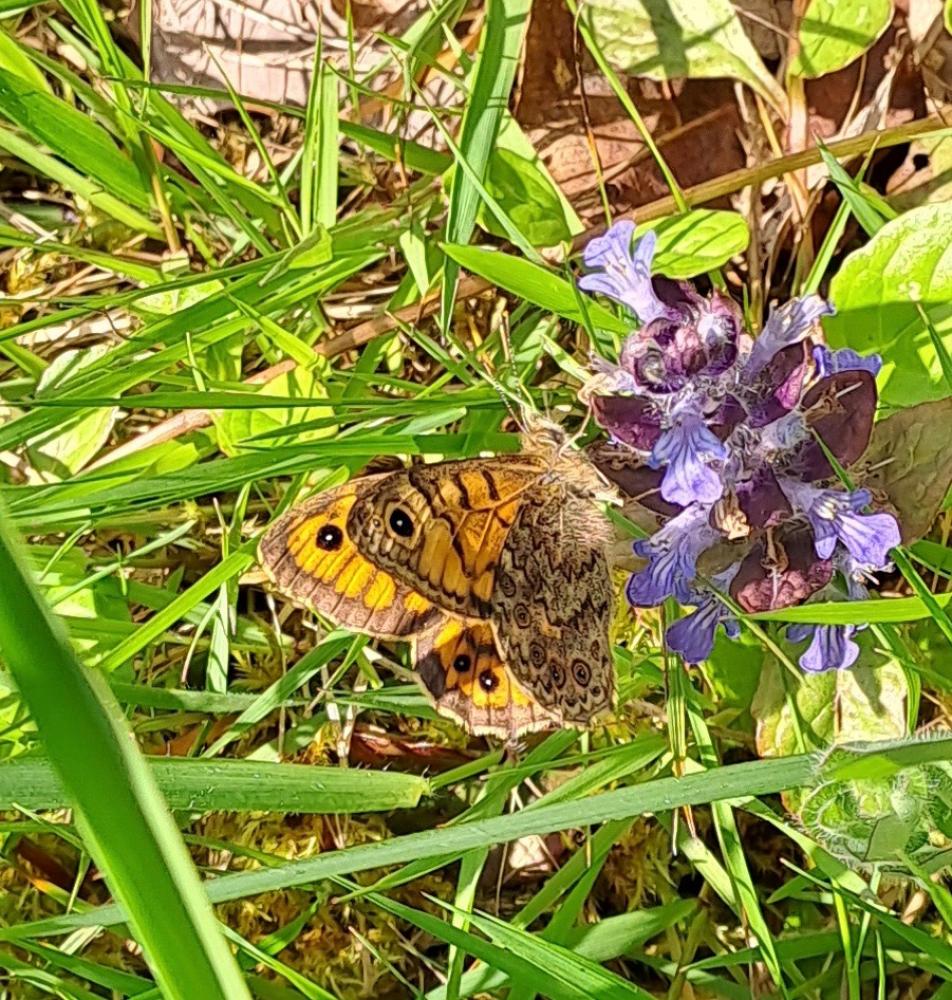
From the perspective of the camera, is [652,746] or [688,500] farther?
[652,746]

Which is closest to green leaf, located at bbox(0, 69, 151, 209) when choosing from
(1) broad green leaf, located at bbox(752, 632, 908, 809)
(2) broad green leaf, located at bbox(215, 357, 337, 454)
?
(2) broad green leaf, located at bbox(215, 357, 337, 454)

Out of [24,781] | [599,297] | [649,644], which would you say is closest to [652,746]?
[649,644]

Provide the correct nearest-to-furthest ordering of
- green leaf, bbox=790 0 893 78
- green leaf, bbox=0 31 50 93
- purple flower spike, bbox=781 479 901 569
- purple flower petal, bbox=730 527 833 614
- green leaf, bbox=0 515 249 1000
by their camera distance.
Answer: green leaf, bbox=0 515 249 1000
purple flower spike, bbox=781 479 901 569
purple flower petal, bbox=730 527 833 614
green leaf, bbox=790 0 893 78
green leaf, bbox=0 31 50 93

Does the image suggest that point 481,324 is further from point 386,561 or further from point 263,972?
point 263,972

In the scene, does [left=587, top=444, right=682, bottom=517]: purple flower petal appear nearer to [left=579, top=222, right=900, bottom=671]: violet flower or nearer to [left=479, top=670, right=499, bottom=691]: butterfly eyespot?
[left=579, top=222, right=900, bottom=671]: violet flower

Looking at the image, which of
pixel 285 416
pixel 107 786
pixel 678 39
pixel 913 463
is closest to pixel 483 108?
pixel 678 39

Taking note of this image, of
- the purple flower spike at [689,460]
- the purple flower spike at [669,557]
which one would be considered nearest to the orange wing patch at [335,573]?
the purple flower spike at [669,557]
